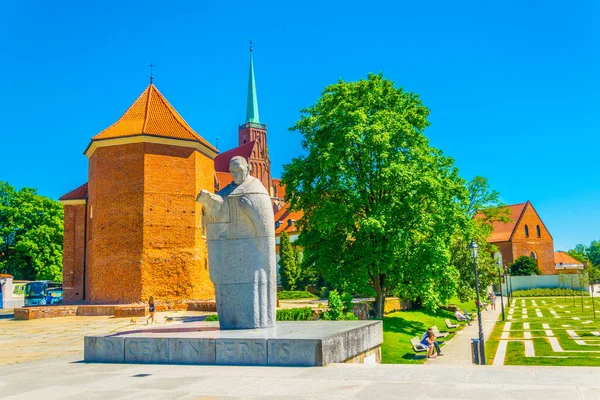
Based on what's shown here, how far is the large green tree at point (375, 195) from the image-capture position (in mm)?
24062

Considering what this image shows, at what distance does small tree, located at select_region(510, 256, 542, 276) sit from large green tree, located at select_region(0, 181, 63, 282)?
5283cm

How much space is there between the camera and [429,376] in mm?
7309

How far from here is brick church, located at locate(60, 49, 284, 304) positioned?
32.4 m

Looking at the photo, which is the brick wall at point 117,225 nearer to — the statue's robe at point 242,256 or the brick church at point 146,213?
the brick church at point 146,213

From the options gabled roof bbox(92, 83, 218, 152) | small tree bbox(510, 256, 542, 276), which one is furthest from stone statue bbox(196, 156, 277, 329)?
small tree bbox(510, 256, 542, 276)

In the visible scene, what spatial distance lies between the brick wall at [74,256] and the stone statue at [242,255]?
93.6 feet

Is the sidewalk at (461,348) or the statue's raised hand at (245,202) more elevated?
the statue's raised hand at (245,202)

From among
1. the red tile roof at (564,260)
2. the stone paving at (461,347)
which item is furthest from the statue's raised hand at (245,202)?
the red tile roof at (564,260)

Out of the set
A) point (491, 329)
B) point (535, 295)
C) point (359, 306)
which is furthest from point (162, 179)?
point (535, 295)

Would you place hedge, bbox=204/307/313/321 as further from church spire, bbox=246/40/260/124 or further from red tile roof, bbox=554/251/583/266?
church spire, bbox=246/40/260/124

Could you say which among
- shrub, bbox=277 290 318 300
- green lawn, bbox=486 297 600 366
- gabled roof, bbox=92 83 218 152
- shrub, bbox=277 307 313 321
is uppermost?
gabled roof, bbox=92 83 218 152

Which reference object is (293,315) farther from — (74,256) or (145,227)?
(74,256)

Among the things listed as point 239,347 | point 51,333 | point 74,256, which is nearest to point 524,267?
point 74,256

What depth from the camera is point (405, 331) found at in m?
25.4
